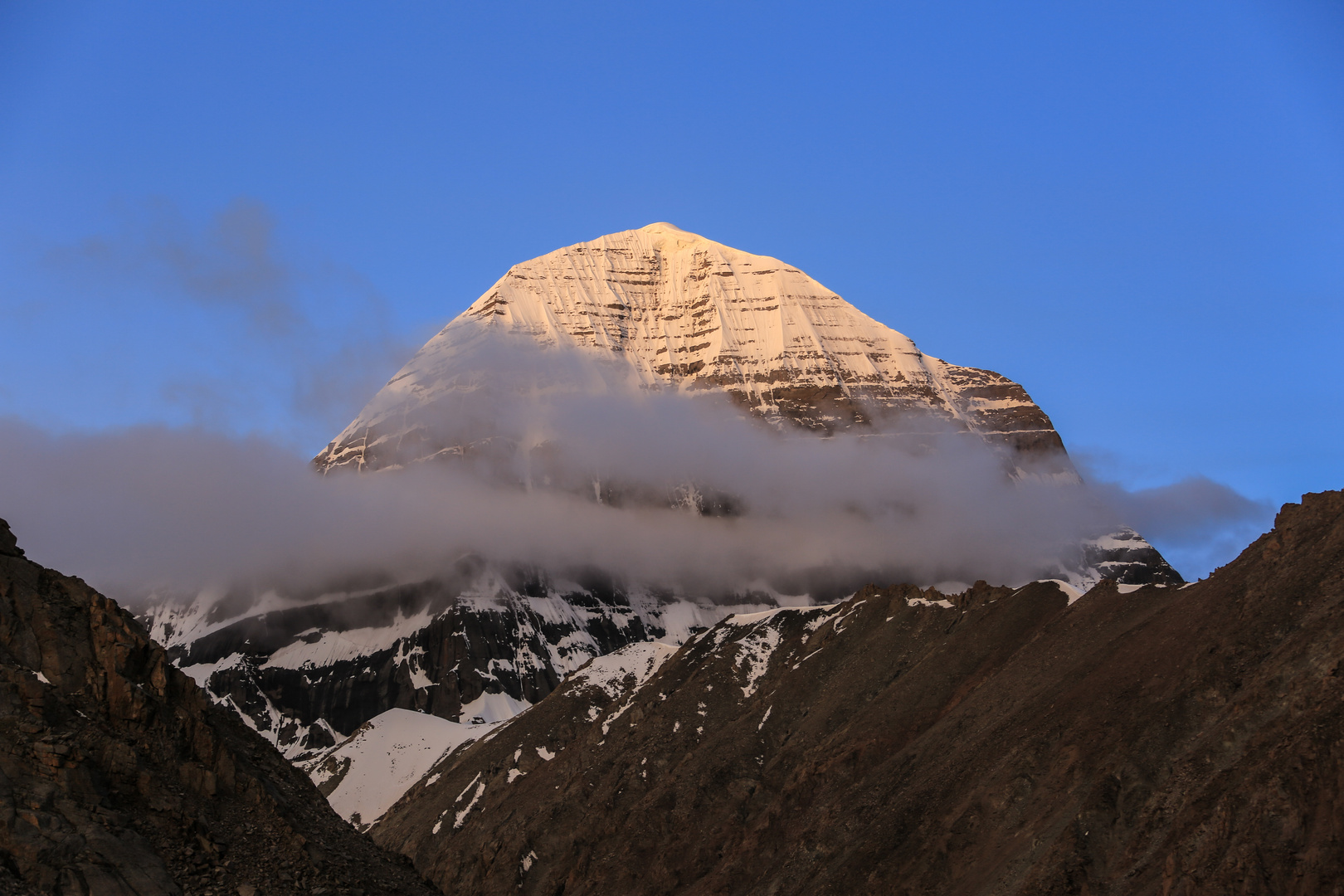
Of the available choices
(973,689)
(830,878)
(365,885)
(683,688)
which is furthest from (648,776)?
(365,885)

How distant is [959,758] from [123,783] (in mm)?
67231

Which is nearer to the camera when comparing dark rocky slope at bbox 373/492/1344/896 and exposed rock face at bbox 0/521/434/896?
exposed rock face at bbox 0/521/434/896

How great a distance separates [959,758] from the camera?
330 feet

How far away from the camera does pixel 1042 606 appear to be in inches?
5192

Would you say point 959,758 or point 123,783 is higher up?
point 123,783

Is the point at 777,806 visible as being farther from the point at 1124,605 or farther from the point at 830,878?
the point at 1124,605

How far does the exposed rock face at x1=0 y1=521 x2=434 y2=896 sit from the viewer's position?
4397 centimetres

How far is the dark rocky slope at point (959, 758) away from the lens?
72.6 metres

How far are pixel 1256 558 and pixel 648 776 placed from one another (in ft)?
216

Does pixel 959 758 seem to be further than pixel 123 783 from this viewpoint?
Yes

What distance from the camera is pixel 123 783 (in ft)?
158

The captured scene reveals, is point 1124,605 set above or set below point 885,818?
above

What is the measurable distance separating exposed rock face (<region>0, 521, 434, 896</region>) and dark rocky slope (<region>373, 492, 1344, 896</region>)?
4083 cm

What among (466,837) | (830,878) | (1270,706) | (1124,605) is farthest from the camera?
(466,837)
